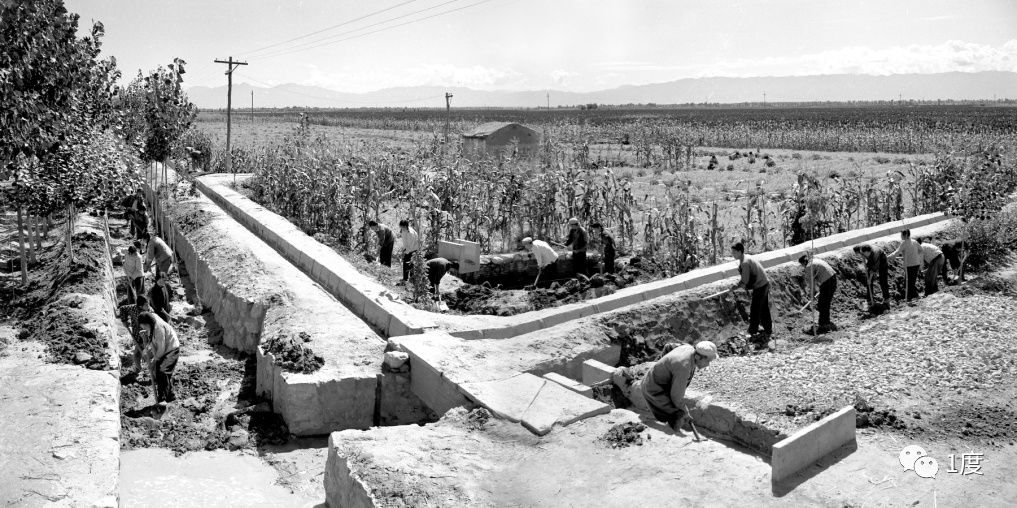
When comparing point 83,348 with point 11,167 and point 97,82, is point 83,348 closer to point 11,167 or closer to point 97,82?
point 11,167

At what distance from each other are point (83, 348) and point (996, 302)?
1155cm

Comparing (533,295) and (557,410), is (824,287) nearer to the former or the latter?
(533,295)

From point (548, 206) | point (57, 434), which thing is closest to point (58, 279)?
point (57, 434)

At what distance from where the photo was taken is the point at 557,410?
6.92 meters

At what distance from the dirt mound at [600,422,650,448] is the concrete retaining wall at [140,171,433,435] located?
2650 millimetres

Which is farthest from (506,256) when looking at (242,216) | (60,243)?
(60,243)

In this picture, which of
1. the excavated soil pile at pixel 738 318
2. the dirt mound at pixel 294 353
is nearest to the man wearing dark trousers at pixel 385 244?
the dirt mound at pixel 294 353

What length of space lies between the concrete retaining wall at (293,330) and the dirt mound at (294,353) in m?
0.08

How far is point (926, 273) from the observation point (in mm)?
12586

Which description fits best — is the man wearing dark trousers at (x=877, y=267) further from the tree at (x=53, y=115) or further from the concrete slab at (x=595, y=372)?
the tree at (x=53, y=115)

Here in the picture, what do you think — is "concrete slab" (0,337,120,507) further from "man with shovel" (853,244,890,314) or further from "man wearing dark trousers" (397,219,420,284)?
"man with shovel" (853,244,890,314)

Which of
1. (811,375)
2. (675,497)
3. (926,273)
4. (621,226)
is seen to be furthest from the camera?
(621,226)

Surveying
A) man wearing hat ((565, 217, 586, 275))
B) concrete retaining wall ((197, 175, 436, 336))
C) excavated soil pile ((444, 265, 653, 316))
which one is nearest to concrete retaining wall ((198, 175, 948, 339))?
concrete retaining wall ((197, 175, 436, 336))

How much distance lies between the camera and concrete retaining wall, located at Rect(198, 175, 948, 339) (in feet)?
30.7
